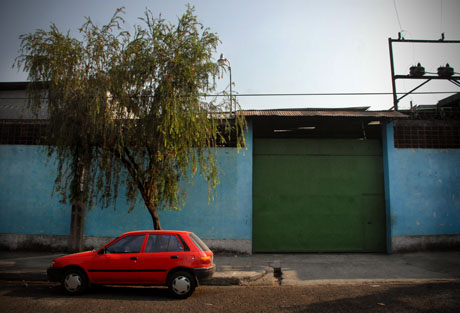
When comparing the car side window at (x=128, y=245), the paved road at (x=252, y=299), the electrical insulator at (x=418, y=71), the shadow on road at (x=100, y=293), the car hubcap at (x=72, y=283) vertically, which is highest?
the electrical insulator at (x=418, y=71)

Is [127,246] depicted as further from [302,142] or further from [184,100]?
[302,142]

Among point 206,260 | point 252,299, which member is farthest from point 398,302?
point 206,260

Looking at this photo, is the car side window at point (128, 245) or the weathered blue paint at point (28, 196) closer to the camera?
the car side window at point (128, 245)

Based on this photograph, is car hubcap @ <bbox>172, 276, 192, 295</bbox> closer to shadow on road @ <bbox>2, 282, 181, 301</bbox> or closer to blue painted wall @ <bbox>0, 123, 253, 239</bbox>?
shadow on road @ <bbox>2, 282, 181, 301</bbox>

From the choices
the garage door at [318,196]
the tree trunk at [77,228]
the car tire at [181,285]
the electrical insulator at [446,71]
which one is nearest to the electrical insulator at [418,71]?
the electrical insulator at [446,71]

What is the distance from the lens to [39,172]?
11734 millimetres

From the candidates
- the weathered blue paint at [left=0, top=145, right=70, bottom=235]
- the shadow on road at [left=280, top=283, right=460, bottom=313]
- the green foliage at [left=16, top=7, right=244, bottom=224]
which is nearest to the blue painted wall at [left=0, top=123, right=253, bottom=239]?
the weathered blue paint at [left=0, top=145, right=70, bottom=235]

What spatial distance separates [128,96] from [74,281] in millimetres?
4350

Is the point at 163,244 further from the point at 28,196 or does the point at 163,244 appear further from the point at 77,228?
the point at 28,196

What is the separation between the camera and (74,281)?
6535 mm

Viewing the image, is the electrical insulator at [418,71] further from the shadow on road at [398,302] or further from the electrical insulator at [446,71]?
the shadow on road at [398,302]

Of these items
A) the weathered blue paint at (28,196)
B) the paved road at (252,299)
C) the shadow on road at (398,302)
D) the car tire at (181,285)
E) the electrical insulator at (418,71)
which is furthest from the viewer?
the electrical insulator at (418,71)

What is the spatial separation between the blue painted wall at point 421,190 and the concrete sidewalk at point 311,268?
1026 mm

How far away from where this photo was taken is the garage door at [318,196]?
1170cm
